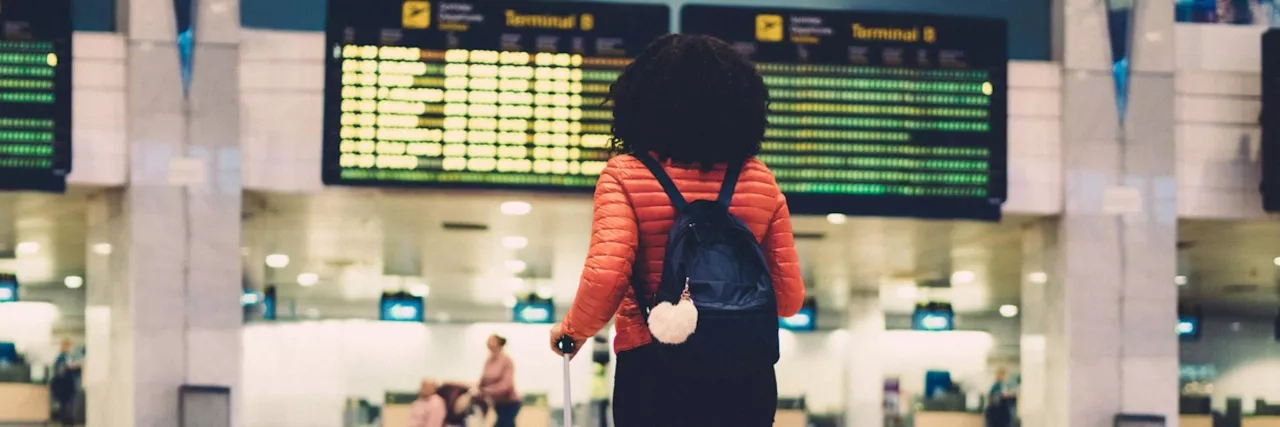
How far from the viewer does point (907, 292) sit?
78.5 ft

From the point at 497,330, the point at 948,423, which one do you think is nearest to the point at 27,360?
the point at 497,330

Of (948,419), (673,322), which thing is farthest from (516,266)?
(673,322)

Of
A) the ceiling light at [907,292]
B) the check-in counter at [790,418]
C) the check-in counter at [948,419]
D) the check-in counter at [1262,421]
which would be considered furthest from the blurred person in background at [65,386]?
the check-in counter at [1262,421]

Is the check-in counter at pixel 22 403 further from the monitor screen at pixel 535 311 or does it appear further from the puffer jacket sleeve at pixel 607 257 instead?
the puffer jacket sleeve at pixel 607 257

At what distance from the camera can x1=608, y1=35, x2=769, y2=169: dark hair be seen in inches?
204

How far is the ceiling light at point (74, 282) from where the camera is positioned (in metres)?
25.2

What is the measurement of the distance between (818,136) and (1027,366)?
122 inches

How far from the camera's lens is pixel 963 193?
12.8 m

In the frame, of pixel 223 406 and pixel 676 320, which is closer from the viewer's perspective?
pixel 676 320

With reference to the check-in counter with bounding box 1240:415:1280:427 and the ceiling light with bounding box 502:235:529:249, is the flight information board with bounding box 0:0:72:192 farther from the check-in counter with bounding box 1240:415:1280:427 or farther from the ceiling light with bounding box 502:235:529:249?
the check-in counter with bounding box 1240:415:1280:427

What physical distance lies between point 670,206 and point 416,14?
748 cm

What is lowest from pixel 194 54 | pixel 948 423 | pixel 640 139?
pixel 948 423

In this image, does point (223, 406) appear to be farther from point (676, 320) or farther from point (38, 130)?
point (676, 320)

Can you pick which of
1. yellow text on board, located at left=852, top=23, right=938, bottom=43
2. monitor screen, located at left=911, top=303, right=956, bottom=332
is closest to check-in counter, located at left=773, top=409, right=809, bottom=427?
monitor screen, located at left=911, top=303, right=956, bottom=332
